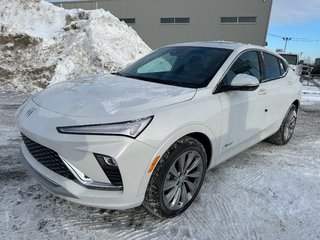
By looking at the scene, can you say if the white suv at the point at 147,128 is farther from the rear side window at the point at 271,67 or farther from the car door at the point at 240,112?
the rear side window at the point at 271,67

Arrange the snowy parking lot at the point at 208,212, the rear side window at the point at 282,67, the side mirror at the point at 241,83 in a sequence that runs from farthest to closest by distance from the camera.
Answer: the rear side window at the point at 282,67 < the side mirror at the point at 241,83 < the snowy parking lot at the point at 208,212

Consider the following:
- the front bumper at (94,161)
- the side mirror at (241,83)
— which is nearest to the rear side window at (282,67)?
the side mirror at (241,83)

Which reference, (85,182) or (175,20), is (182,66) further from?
(175,20)

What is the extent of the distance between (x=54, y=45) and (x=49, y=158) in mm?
8073

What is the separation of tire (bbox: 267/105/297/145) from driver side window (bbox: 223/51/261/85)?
1.30 m

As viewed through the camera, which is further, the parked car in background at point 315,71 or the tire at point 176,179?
the parked car in background at point 315,71

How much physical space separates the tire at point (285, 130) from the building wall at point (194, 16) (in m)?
18.4

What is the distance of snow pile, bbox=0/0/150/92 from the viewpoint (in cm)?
842

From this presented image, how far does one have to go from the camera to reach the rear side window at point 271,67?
4.02 meters

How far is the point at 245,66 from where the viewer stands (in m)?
3.54

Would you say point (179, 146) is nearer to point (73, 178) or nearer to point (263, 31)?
point (73, 178)

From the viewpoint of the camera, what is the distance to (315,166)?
4.12 m

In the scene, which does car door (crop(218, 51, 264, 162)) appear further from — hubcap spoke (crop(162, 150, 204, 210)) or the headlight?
the headlight

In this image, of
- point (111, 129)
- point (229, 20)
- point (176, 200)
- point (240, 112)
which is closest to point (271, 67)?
point (240, 112)
